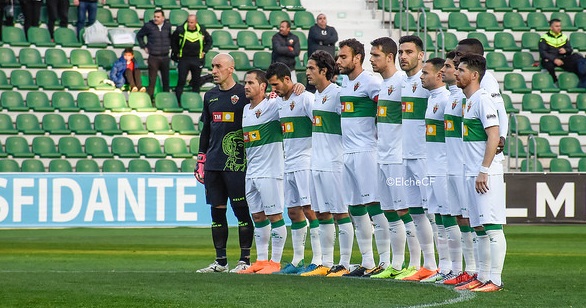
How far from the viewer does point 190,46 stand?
25344mm

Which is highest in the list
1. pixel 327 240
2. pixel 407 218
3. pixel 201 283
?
pixel 407 218

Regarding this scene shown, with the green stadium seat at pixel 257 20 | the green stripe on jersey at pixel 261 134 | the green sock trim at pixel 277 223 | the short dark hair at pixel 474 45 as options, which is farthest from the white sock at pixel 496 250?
the green stadium seat at pixel 257 20

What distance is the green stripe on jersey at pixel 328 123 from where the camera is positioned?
1277cm

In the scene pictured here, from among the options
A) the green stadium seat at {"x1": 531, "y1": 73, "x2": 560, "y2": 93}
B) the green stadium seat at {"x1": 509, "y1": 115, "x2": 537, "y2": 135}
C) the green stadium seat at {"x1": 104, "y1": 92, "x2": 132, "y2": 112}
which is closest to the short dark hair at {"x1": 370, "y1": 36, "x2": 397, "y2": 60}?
the green stadium seat at {"x1": 104, "y1": 92, "x2": 132, "y2": 112}

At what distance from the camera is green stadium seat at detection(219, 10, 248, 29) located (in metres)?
28.2

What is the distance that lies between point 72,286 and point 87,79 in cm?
1559

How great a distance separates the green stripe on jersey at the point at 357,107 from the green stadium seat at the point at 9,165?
41.5 feet

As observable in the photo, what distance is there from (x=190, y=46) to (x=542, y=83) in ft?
29.7

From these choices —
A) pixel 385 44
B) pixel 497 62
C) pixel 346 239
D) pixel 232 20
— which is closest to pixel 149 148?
pixel 232 20

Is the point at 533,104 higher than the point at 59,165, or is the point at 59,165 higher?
the point at 533,104

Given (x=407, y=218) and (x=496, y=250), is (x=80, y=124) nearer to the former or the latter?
(x=407, y=218)

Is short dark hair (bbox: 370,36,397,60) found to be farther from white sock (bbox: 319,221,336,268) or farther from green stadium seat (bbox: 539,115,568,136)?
green stadium seat (bbox: 539,115,568,136)

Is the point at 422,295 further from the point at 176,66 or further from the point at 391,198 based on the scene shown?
the point at 176,66

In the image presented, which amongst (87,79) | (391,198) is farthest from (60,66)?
(391,198)
